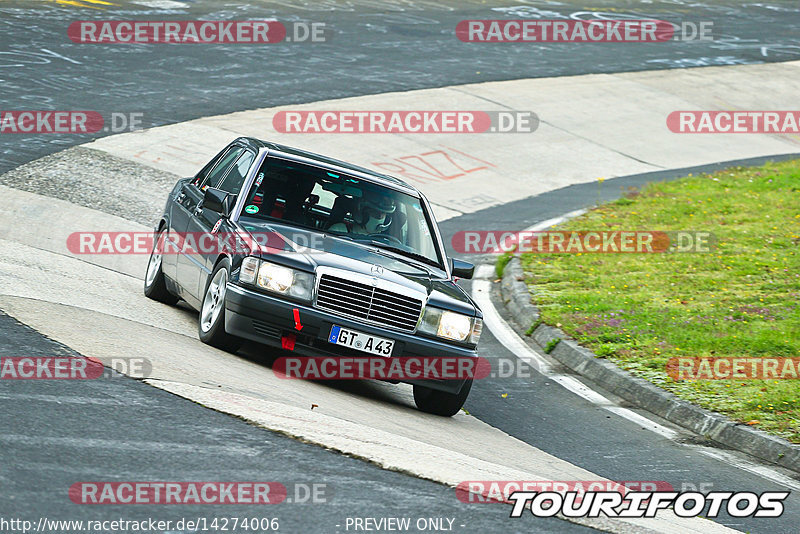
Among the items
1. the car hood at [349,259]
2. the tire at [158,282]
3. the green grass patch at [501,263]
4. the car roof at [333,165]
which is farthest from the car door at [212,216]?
the green grass patch at [501,263]

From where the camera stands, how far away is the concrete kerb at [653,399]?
786 centimetres

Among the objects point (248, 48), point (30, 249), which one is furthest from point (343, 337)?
point (248, 48)

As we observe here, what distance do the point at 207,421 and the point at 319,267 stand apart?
1820 millimetres

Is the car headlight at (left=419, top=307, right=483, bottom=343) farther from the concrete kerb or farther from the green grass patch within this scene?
the green grass patch

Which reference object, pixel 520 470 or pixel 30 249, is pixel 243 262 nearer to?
pixel 520 470

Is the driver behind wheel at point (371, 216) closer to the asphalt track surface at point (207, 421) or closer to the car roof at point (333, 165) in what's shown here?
the car roof at point (333, 165)

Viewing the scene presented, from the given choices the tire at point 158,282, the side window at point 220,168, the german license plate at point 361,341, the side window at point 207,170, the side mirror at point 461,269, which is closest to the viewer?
the german license plate at point 361,341

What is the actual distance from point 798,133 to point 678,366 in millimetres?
17578

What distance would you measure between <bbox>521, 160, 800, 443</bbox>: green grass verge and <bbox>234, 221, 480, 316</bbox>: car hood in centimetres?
237

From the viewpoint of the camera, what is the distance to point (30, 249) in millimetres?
10664

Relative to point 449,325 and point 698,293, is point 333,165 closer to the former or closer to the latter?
point 449,325

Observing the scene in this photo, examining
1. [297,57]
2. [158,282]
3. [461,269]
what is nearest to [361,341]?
[461,269]

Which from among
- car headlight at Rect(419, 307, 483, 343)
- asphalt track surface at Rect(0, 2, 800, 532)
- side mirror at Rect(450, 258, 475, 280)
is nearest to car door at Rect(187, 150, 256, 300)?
asphalt track surface at Rect(0, 2, 800, 532)

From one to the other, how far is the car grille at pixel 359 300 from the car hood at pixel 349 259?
0.41 feet
